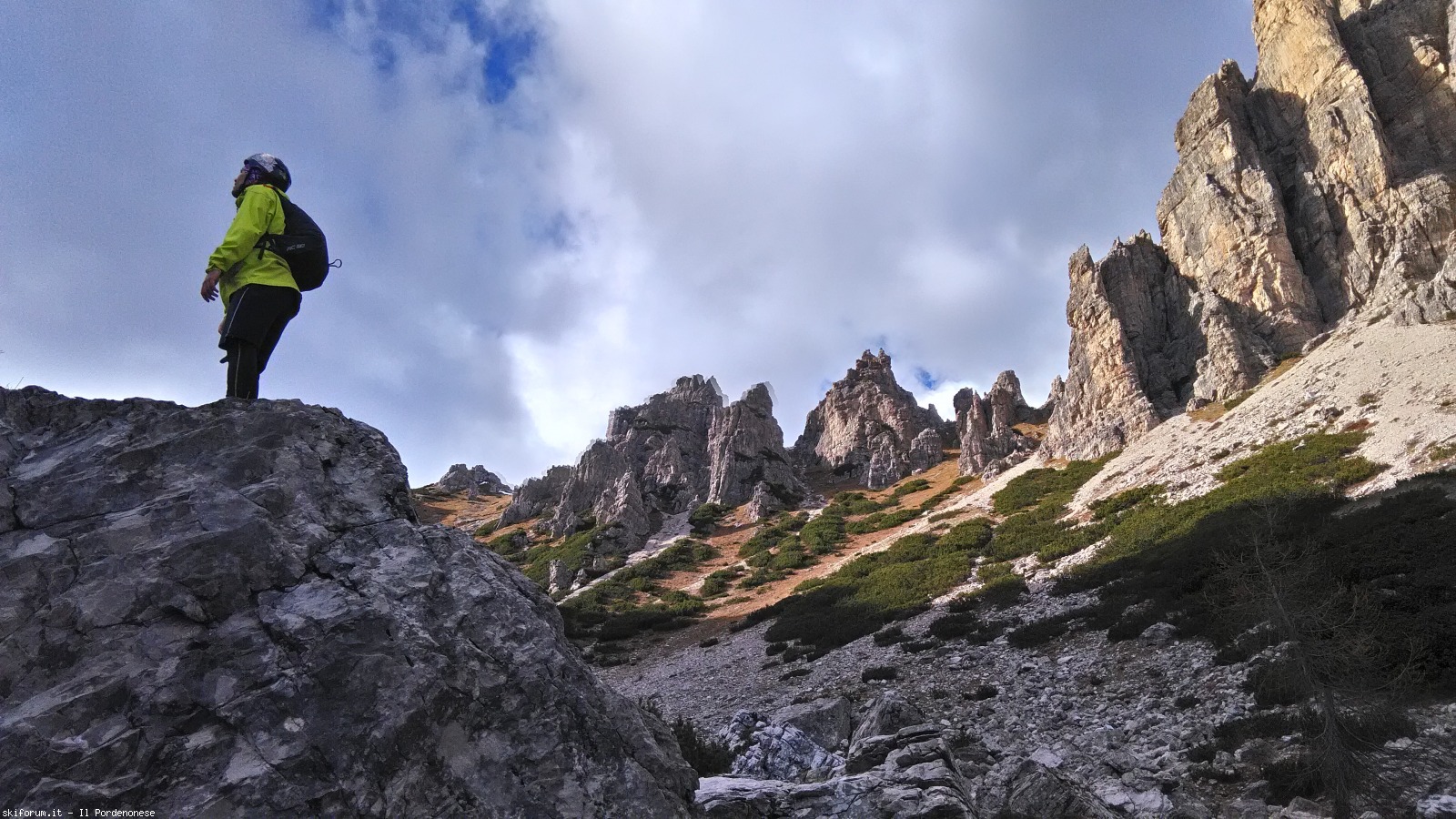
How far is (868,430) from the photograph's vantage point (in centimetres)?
9112

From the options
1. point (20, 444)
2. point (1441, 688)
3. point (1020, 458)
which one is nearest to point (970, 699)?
point (1441, 688)

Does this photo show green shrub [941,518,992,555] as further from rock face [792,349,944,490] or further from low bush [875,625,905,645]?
rock face [792,349,944,490]

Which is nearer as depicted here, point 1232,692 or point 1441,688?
point 1441,688

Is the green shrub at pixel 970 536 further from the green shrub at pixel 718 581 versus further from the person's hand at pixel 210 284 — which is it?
the person's hand at pixel 210 284

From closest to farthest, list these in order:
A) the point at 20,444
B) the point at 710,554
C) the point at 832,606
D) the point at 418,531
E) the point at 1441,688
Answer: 1. the point at 20,444
2. the point at 418,531
3. the point at 1441,688
4. the point at 832,606
5. the point at 710,554

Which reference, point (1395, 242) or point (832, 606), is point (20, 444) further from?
point (1395, 242)

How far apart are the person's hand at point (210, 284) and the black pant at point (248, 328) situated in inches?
5.9

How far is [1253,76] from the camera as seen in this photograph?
211 ft

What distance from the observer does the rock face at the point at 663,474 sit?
72.6 metres

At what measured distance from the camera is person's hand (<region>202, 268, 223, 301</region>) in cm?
519

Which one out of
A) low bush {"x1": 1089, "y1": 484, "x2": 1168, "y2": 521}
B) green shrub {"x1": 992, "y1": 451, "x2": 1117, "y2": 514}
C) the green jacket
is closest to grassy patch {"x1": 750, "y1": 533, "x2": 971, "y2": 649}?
low bush {"x1": 1089, "y1": 484, "x2": 1168, "y2": 521}

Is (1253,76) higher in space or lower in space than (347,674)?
higher

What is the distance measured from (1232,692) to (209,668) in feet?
48.9

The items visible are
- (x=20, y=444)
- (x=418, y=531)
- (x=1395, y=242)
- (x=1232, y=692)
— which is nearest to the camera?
(x=20, y=444)
